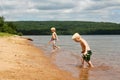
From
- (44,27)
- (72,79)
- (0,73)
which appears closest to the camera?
(0,73)

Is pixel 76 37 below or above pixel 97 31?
above

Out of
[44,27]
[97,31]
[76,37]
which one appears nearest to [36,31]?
[44,27]

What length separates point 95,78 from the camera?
12.3 metres

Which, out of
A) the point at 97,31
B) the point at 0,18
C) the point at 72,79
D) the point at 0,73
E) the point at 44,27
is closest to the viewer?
the point at 0,73

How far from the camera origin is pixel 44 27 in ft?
643

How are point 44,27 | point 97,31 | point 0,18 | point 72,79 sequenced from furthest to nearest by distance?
point 44,27
point 97,31
point 0,18
point 72,79

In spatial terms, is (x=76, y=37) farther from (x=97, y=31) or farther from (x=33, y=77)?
(x=97, y=31)

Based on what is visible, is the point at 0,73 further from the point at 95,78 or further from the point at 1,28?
the point at 1,28

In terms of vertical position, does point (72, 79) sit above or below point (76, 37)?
below

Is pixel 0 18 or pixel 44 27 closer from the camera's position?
pixel 0 18

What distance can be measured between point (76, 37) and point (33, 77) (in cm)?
435

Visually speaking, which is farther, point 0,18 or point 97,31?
point 97,31

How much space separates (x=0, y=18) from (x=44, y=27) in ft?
398

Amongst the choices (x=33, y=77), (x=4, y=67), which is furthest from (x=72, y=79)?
(x=4, y=67)
